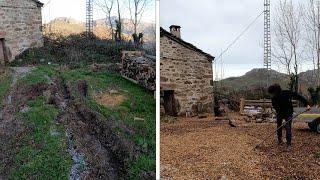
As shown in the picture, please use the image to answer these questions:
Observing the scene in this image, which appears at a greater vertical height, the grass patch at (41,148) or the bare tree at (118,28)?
the bare tree at (118,28)

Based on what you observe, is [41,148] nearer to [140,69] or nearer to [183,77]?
[140,69]

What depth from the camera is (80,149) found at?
199cm

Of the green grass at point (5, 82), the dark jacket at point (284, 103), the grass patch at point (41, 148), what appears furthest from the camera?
the dark jacket at point (284, 103)

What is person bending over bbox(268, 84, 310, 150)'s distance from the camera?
234 centimetres

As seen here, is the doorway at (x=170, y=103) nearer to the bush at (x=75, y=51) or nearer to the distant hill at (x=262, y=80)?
the distant hill at (x=262, y=80)

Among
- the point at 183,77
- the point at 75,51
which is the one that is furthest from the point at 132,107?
the point at 183,77

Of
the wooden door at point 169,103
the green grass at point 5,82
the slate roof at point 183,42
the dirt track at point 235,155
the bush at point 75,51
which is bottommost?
the dirt track at point 235,155

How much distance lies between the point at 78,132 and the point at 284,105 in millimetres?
1225

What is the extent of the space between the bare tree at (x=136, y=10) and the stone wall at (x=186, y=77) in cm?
61

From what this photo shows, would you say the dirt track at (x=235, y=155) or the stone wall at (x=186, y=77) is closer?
the dirt track at (x=235, y=155)

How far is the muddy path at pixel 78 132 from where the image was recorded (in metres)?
1.95

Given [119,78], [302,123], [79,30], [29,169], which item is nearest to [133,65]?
[119,78]

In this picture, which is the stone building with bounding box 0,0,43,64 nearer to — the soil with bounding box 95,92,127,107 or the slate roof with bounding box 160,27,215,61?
the soil with bounding box 95,92,127,107

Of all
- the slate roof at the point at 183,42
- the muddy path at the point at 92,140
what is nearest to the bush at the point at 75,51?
the muddy path at the point at 92,140
